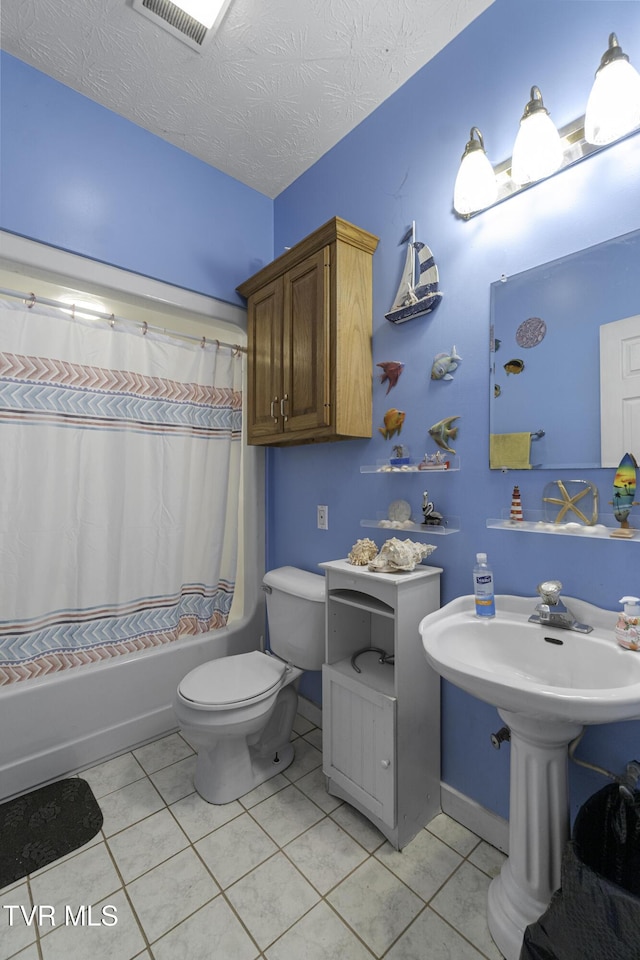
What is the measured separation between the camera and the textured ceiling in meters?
1.45

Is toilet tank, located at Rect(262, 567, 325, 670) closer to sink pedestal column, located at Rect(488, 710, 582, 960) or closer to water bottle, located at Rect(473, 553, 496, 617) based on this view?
water bottle, located at Rect(473, 553, 496, 617)

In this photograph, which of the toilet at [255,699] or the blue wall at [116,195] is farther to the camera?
the blue wall at [116,195]

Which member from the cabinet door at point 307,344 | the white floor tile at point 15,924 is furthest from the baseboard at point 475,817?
the cabinet door at point 307,344

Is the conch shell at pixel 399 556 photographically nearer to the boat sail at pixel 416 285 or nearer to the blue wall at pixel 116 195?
the boat sail at pixel 416 285

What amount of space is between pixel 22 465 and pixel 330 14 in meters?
2.02

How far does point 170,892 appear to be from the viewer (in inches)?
49.5

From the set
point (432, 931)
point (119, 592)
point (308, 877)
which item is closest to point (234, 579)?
point (119, 592)

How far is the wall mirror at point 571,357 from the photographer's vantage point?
113cm

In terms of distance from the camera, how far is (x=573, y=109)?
48.0 inches

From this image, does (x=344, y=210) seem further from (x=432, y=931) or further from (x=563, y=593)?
(x=432, y=931)

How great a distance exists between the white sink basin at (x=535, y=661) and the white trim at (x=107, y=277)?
1.86 m

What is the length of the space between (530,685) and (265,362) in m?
1.73

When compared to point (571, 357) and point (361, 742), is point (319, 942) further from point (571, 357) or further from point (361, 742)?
point (571, 357)

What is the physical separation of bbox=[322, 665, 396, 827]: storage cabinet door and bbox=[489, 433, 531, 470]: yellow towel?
862 millimetres
